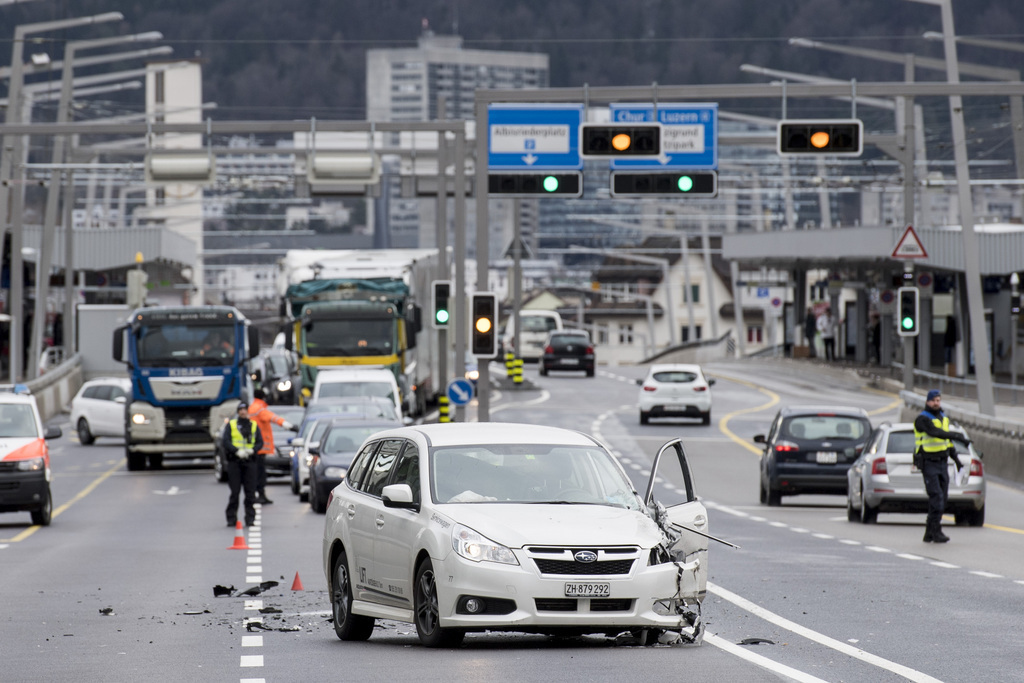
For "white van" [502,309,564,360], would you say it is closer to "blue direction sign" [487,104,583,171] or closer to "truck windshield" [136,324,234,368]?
"truck windshield" [136,324,234,368]

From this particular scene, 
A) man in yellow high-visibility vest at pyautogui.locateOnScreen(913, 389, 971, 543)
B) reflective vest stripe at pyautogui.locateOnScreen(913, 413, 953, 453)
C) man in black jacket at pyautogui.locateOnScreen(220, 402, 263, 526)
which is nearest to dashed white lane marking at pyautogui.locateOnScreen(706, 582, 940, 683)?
man in yellow high-visibility vest at pyautogui.locateOnScreen(913, 389, 971, 543)

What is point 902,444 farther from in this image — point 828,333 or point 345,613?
point 828,333

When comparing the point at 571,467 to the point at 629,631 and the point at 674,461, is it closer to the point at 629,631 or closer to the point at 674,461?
the point at 629,631

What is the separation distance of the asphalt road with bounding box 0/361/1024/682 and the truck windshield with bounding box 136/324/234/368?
6.54 m

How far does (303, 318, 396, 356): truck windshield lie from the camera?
139 ft

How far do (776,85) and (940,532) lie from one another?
8.21 m

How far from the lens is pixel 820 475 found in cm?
2772

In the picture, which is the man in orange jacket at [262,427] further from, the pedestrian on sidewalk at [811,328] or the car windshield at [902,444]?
the pedestrian on sidewalk at [811,328]

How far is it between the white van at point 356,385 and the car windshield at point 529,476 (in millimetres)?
26691

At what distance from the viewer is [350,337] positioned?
139 feet

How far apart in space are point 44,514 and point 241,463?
3.03m

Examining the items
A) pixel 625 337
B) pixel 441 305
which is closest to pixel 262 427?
pixel 441 305

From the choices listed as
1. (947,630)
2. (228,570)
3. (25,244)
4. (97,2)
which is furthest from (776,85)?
(97,2)

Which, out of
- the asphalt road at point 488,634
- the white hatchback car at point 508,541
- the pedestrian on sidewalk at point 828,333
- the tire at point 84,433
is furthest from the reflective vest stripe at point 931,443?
the pedestrian on sidewalk at point 828,333
